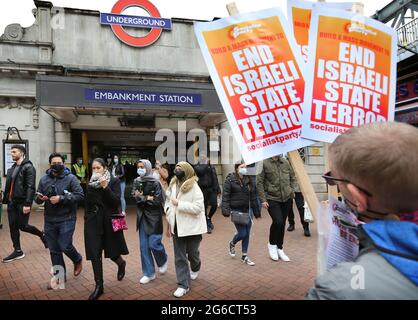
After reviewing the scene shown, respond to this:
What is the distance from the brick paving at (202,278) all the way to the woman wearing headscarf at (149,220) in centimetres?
26

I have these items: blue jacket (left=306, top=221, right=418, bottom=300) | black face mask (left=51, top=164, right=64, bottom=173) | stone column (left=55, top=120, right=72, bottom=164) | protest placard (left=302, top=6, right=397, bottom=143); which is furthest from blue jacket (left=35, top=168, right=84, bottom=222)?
stone column (left=55, top=120, right=72, bottom=164)

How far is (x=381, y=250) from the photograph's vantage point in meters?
0.87

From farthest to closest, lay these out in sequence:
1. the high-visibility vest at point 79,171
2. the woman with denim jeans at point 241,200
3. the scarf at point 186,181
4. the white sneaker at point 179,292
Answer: the high-visibility vest at point 79,171
the woman with denim jeans at point 241,200
the scarf at point 186,181
the white sneaker at point 179,292

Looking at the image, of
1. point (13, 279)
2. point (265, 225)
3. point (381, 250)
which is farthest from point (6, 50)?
point (381, 250)

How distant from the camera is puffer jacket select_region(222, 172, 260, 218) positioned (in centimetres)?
486

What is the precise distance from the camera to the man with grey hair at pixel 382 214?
84 cm

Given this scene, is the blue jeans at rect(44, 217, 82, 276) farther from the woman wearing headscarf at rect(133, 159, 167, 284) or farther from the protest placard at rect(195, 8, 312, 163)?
the protest placard at rect(195, 8, 312, 163)

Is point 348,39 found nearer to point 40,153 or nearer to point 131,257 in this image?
point 131,257

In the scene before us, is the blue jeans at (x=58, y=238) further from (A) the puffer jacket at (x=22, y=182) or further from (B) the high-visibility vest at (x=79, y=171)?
(B) the high-visibility vest at (x=79, y=171)

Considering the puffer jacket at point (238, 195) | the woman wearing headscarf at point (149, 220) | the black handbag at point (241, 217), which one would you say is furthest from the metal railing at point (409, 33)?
the woman wearing headscarf at point (149, 220)

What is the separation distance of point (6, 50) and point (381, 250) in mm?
12639

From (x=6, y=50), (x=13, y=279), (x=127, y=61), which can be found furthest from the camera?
(x=127, y=61)

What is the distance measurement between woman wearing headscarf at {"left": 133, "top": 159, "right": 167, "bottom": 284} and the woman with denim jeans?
1.21 m

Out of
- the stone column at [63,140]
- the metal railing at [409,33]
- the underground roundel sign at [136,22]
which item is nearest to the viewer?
the metal railing at [409,33]
